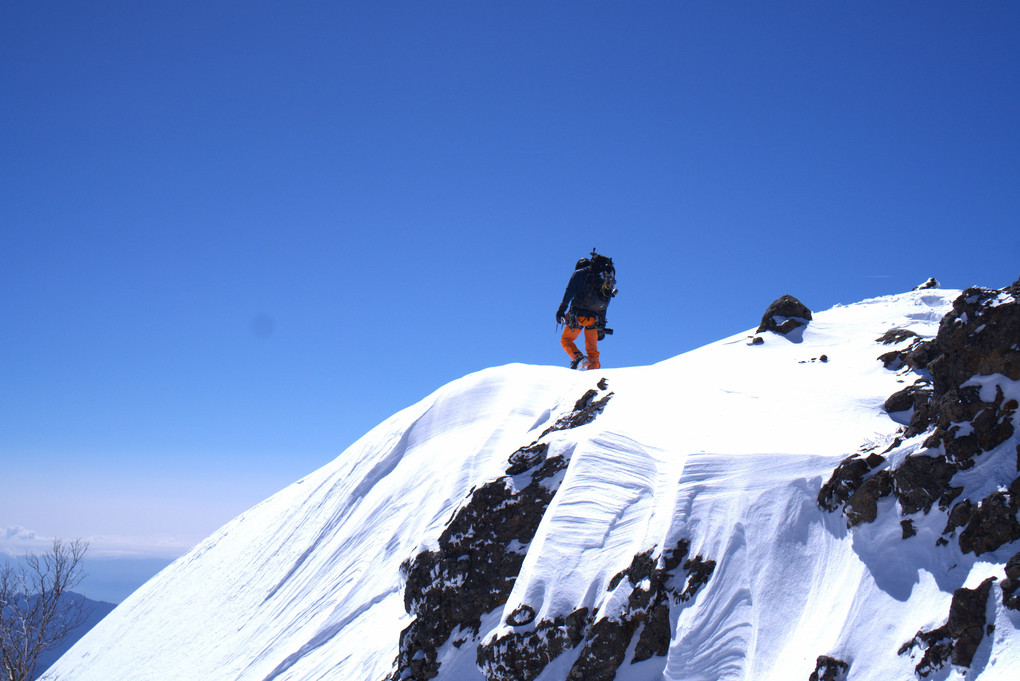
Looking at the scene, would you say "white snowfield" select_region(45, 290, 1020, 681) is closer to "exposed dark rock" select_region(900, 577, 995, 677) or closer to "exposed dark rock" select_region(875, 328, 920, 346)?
"exposed dark rock" select_region(900, 577, 995, 677)

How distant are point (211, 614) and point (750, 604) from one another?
12504 mm

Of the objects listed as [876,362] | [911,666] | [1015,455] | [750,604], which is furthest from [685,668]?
[876,362]

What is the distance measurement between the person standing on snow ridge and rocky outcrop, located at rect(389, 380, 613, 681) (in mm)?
6690

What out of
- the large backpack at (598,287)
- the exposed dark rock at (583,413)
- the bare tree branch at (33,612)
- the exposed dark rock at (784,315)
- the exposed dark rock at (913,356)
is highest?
the large backpack at (598,287)

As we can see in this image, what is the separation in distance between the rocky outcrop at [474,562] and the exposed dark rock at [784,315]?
6759 mm

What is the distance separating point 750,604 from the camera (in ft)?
18.4

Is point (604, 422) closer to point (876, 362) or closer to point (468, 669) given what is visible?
point (468, 669)

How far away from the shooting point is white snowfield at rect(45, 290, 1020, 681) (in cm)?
514

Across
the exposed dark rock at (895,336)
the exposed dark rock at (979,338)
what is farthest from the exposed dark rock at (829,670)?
the exposed dark rock at (895,336)

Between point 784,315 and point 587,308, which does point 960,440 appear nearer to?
point 784,315

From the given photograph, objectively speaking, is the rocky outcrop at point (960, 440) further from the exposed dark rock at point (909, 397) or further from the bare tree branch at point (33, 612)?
the bare tree branch at point (33, 612)

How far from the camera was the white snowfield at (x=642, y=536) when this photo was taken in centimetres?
514

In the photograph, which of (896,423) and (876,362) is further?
(876,362)

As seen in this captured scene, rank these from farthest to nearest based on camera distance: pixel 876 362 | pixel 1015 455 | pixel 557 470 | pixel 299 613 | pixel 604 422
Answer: pixel 299 613 < pixel 876 362 < pixel 604 422 < pixel 557 470 < pixel 1015 455
